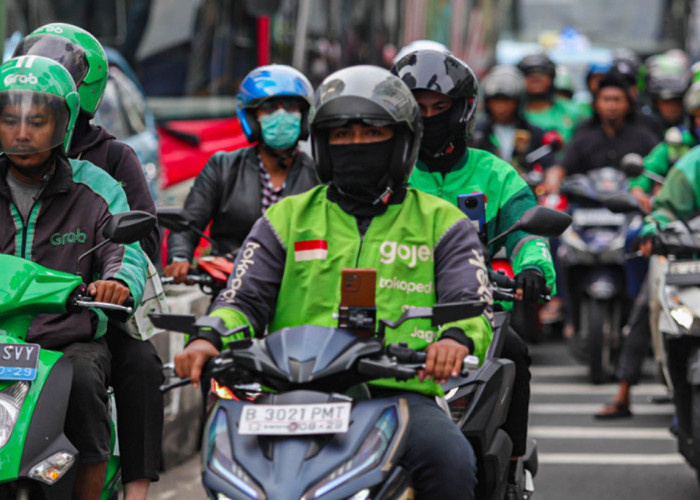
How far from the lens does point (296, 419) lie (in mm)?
3951

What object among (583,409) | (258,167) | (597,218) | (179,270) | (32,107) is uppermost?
(32,107)

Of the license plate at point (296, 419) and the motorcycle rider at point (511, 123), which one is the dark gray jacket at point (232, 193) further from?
the motorcycle rider at point (511, 123)

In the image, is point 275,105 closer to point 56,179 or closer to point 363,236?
point 56,179

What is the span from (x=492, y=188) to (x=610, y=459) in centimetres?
339

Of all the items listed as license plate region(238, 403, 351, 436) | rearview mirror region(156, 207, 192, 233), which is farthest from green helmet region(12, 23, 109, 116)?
license plate region(238, 403, 351, 436)

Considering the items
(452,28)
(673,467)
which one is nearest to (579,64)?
(452,28)

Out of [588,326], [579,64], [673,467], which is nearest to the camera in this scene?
[673,467]

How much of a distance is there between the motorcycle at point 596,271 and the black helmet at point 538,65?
3.30 meters

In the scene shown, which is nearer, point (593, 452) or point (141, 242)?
point (141, 242)

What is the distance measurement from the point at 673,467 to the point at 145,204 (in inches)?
166

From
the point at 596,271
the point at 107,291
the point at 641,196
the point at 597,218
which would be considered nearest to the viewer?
the point at 107,291

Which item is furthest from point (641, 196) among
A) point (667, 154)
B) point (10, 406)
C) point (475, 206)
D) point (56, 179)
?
point (10, 406)

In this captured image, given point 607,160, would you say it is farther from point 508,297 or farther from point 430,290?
point 430,290

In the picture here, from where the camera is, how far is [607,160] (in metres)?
13.3
